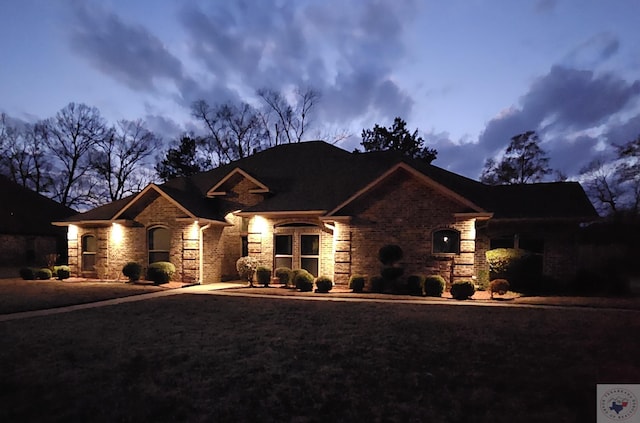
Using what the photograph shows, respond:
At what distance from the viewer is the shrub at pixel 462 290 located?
46.3 ft

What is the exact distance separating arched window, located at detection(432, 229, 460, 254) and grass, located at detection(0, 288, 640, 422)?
504 centimetres

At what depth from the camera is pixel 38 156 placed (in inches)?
1641

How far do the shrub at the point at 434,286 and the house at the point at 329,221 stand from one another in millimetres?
701

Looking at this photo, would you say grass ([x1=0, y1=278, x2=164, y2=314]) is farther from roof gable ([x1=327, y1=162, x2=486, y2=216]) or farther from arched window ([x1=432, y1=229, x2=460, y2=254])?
arched window ([x1=432, y1=229, x2=460, y2=254])

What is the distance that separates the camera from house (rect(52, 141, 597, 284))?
1561 centimetres

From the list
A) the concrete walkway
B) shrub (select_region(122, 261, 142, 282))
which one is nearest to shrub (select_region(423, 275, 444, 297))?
the concrete walkway

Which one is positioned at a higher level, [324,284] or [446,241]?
[446,241]

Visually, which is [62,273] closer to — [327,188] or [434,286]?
[327,188]

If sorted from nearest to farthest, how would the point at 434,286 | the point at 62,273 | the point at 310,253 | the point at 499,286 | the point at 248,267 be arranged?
the point at 499,286 < the point at 434,286 < the point at 248,267 < the point at 310,253 < the point at 62,273

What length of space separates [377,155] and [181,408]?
19.2 meters

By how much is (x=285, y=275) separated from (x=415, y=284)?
19.1ft

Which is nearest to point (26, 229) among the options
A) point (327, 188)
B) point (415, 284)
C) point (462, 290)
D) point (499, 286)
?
point (327, 188)

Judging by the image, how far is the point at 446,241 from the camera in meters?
15.5

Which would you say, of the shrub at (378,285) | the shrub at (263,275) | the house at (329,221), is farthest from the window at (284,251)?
the shrub at (378,285)
